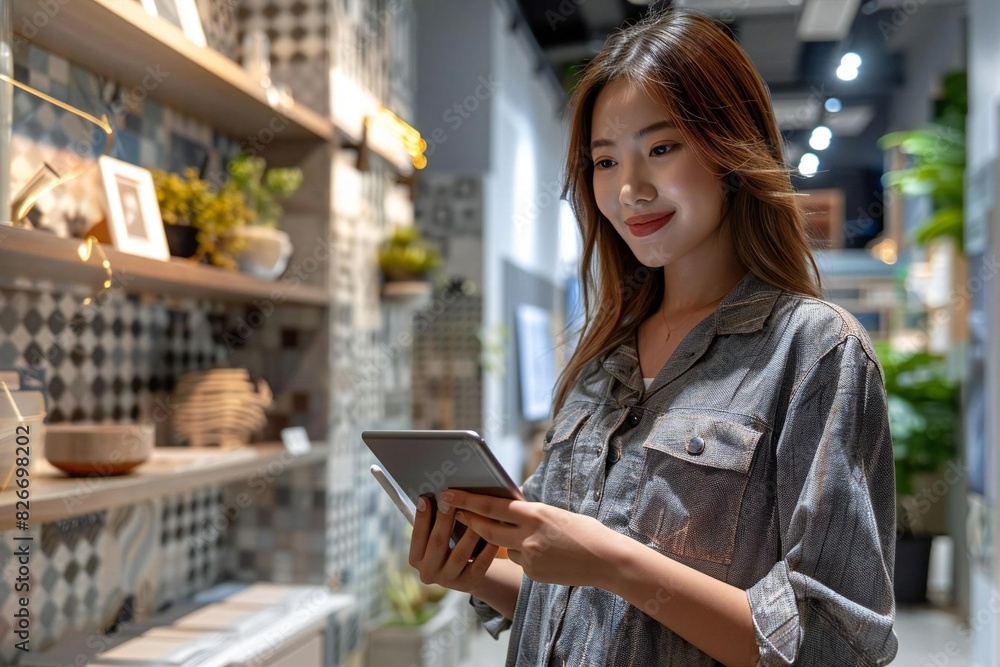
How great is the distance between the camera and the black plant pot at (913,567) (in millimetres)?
6020

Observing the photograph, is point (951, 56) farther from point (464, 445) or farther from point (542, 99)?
point (464, 445)

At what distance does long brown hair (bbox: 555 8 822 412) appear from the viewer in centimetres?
133

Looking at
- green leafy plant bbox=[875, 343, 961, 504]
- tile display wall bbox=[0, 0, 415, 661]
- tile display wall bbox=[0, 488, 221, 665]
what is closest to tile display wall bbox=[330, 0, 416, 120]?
tile display wall bbox=[0, 0, 415, 661]

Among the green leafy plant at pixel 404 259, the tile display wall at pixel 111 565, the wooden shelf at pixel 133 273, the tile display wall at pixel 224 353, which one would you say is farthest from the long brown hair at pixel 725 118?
the green leafy plant at pixel 404 259

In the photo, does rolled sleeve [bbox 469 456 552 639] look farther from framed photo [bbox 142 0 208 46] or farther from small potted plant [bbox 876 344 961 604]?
small potted plant [bbox 876 344 961 604]

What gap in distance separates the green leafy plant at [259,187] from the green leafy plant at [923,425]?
14.4ft

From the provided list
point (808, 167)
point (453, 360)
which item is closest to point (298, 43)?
point (808, 167)

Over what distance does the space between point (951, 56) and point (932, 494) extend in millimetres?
3587

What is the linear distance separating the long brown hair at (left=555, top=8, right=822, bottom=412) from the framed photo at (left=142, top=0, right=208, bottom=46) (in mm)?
1255

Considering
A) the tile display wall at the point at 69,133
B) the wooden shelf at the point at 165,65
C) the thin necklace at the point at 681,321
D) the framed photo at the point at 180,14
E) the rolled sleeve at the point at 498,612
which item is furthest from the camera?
the framed photo at the point at 180,14

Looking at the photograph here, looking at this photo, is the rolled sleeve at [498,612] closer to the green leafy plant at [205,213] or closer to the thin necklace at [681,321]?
the thin necklace at [681,321]

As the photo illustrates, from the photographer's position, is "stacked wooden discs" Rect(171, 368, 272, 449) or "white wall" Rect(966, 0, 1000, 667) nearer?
"stacked wooden discs" Rect(171, 368, 272, 449)

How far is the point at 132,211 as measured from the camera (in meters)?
2.25

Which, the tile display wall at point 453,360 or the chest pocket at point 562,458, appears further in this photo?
the tile display wall at point 453,360
